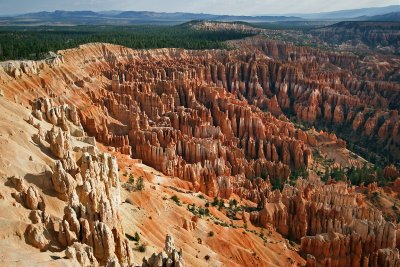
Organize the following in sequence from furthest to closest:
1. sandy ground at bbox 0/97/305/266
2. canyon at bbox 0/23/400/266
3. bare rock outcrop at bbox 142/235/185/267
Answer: canyon at bbox 0/23/400/266, sandy ground at bbox 0/97/305/266, bare rock outcrop at bbox 142/235/185/267

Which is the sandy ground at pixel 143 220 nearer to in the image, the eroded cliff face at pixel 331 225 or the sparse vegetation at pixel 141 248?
the sparse vegetation at pixel 141 248

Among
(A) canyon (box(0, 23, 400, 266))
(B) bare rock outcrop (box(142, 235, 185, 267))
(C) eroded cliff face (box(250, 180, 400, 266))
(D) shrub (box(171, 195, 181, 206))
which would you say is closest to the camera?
(B) bare rock outcrop (box(142, 235, 185, 267))

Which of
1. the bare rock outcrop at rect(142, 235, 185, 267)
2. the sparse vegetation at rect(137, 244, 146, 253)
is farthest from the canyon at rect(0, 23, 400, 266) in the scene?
the sparse vegetation at rect(137, 244, 146, 253)

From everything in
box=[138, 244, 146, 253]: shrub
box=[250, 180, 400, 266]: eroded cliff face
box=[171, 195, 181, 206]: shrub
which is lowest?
box=[250, 180, 400, 266]: eroded cliff face

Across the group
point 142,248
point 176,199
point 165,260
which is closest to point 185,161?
point 176,199

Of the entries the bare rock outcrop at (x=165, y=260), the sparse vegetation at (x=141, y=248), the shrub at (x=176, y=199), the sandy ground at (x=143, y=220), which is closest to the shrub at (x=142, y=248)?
the sparse vegetation at (x=141, y=248)

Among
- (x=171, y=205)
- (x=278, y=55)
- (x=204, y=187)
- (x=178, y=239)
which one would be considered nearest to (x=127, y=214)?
(x=178, y=239)

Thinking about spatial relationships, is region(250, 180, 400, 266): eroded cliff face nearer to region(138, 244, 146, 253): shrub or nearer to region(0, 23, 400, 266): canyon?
region(0, 23, 400, 266): canyon

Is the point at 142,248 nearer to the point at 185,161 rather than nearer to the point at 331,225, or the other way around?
the point at 331,225

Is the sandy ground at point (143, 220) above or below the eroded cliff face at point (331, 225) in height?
above
